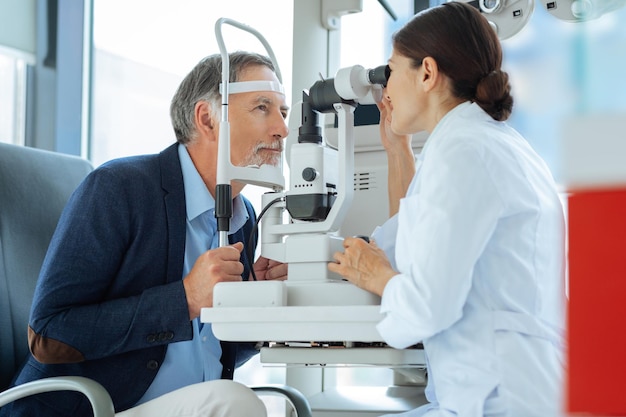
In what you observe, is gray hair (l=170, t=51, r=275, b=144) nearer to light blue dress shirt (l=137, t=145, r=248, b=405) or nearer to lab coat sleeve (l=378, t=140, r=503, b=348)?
light blue dress shirt (l=137, t=145, r=248, b=405)

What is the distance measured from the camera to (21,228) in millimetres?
1822

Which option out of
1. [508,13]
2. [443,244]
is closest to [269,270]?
[443,244]

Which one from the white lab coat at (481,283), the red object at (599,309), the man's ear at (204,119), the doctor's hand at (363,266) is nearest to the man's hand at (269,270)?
the man's ear at (204,119)

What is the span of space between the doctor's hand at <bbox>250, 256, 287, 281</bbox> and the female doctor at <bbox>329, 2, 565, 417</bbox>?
58 centimetres

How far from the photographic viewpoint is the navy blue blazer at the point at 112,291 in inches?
62.9

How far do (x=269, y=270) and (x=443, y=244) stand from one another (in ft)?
2.76

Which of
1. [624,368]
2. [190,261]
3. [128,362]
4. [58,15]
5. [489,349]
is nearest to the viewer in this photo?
[624,368]

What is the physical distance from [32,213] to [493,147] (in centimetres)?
118

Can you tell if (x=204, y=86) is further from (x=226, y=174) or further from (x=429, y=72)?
(x=429, y=72)

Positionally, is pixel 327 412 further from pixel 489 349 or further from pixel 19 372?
pixel 489 349

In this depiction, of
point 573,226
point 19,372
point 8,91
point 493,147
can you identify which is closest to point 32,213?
point 19,372

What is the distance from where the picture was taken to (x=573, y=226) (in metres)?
0.35

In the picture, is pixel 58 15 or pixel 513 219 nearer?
pixel 513 219

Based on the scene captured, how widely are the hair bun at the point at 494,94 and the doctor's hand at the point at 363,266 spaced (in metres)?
0.32
